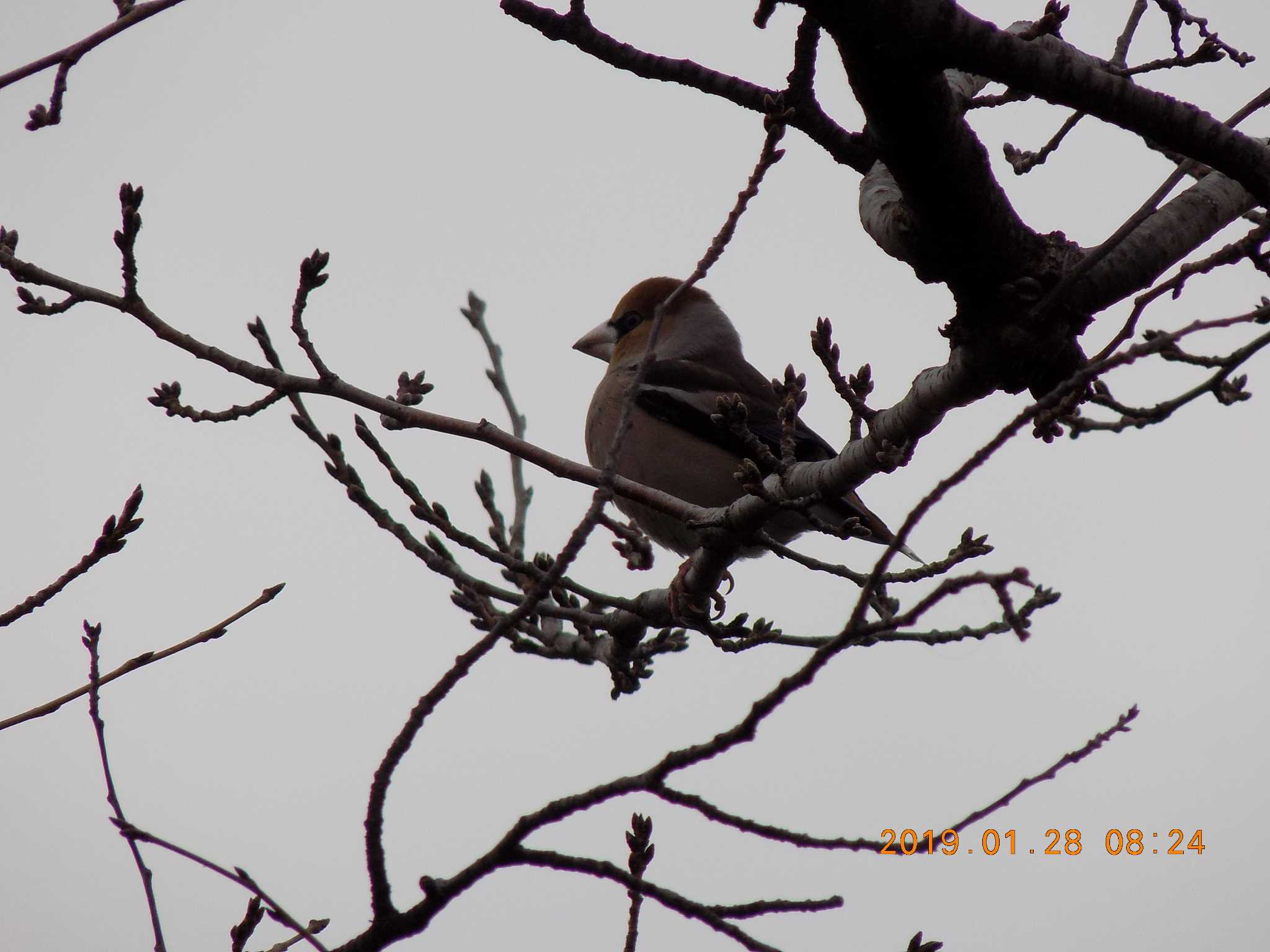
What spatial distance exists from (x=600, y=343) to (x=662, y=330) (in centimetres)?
38

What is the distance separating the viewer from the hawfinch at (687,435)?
525cm

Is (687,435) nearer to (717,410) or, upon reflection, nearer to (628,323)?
(717,410)

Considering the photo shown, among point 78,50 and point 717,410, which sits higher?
point 717,410

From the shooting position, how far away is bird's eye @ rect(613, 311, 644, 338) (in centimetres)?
702

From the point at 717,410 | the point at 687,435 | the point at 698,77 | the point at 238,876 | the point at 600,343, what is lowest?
the point at 238,876

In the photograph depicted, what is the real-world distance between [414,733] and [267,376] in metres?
1.05

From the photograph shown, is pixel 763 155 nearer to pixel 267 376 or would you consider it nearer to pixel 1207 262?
pixel 1207 262

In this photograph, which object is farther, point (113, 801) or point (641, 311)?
point (641, 311)

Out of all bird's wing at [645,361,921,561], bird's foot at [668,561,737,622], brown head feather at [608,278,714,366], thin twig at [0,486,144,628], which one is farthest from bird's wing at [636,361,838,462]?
thin twig at [0,486,144,628]

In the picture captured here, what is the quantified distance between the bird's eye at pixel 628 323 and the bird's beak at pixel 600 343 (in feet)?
0.10

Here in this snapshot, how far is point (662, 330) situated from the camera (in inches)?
281

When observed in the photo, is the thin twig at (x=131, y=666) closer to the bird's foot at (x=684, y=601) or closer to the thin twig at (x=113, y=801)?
the thin twig at (x=113, y=801)

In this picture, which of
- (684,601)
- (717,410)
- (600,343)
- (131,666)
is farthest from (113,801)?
(600,343)

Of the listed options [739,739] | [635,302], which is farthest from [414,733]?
[635,302]
